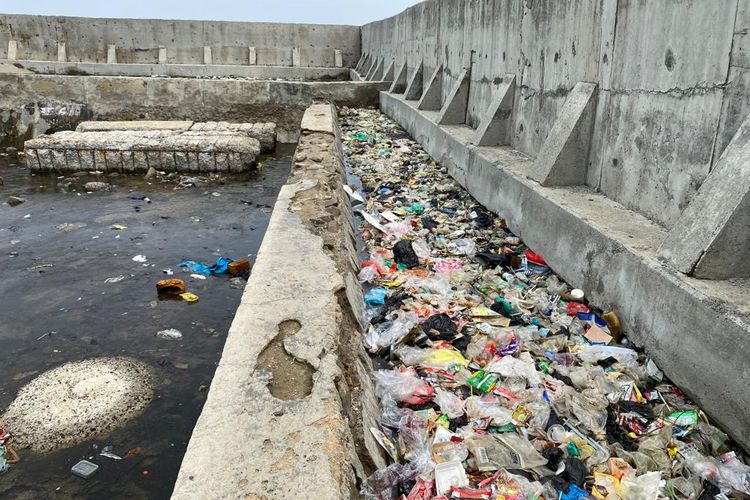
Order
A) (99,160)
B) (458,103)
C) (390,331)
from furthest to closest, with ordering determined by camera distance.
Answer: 1. (99,160)
2. (458,103)
3. (390,331)

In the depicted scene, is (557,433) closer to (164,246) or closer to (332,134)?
(164,246)

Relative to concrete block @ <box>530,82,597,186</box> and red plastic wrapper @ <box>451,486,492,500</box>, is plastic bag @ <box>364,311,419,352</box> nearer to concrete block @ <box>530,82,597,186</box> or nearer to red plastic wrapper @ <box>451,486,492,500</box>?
red plastic wrapper @ <box>451,486,492,500</box>

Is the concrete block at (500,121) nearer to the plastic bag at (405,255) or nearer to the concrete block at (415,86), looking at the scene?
the plastic bag at (405,255)

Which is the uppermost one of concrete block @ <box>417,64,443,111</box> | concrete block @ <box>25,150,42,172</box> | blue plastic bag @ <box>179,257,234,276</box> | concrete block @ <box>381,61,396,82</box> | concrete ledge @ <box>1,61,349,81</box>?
concrete ledge @ <box>1,61,349,81</box>

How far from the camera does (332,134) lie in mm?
7832

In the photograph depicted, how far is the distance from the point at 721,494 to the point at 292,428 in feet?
5.45

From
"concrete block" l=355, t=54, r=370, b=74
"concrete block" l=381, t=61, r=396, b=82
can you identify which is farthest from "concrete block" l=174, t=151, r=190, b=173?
"concrete block" l=355, t=54, r=370, b=74

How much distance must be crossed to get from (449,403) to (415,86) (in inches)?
375

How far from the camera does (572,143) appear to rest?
170 inches

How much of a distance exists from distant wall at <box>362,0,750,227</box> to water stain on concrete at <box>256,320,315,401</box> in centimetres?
242

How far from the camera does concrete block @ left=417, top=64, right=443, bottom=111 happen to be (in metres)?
9.61

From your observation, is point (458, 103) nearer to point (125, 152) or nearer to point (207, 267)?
point (207, 267)

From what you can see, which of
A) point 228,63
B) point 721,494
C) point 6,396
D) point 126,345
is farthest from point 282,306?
point 228,63

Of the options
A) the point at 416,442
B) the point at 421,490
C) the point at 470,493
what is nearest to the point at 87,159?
the point at 416,442
